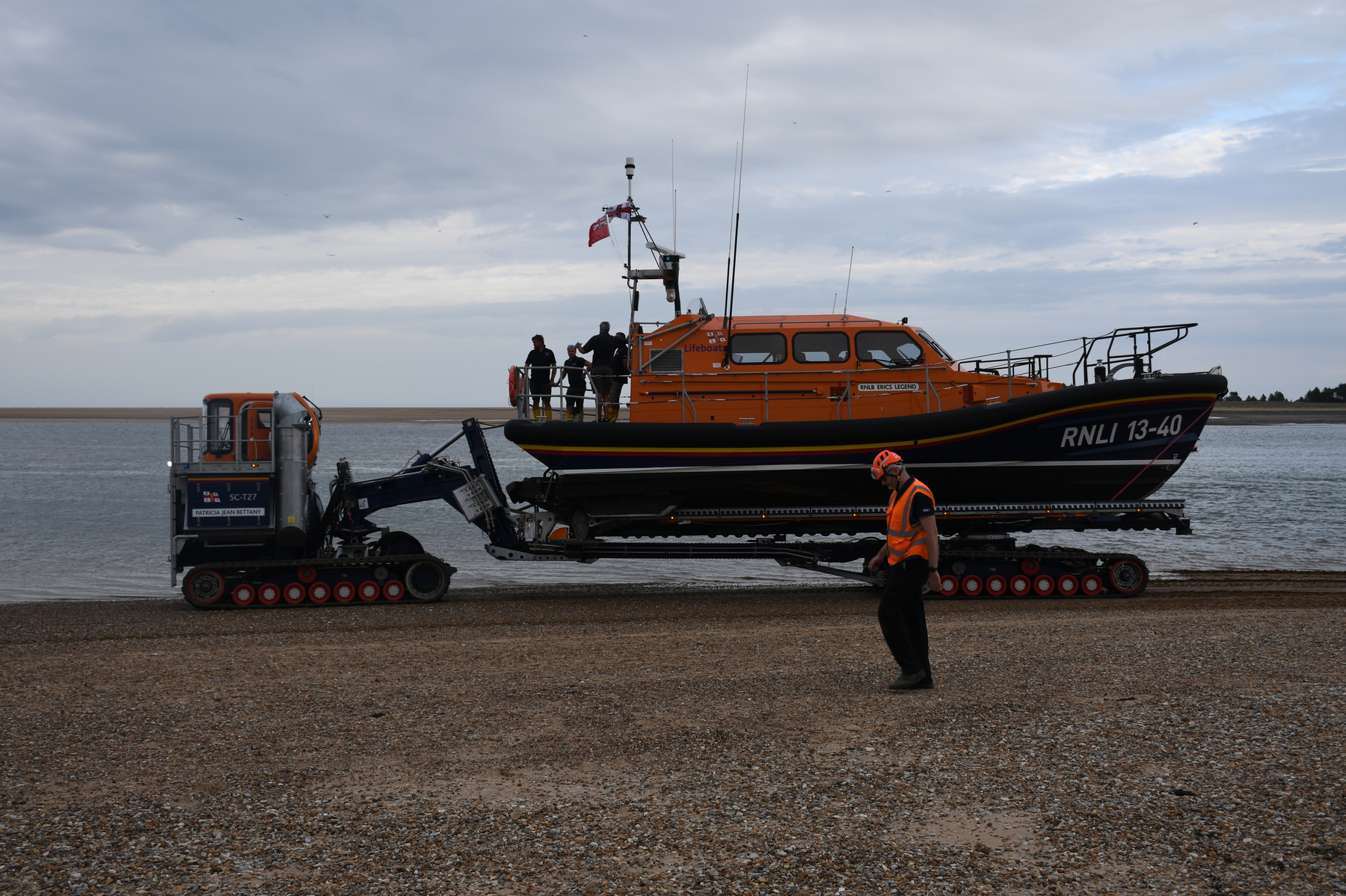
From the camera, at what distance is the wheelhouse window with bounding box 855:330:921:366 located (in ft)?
34.2

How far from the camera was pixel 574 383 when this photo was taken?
10.7 m

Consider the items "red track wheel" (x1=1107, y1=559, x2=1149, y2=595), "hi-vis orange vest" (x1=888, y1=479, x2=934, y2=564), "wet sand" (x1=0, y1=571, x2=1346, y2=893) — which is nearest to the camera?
"wet sand" (x1=0, y1=571, x2=1346, y2=893)

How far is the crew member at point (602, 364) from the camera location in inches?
413

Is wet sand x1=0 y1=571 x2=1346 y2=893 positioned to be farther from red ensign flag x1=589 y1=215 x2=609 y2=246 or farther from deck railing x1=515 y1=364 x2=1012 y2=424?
red ensign flag x1=589 y1=215 x2=609 y2=246

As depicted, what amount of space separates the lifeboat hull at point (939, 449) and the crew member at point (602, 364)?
0.54 meters

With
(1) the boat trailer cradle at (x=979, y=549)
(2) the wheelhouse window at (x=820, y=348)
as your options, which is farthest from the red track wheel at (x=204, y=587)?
(2) the wheelhouse window at (x=820, y=348)

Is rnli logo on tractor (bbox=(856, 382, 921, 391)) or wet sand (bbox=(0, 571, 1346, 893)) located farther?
rnli logo on tractor (bbox=(856, 382, 921, 391))

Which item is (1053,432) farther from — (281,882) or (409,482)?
(281,882)

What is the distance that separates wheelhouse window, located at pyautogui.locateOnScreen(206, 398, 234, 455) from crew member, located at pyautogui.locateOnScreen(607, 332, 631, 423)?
12.9 feet

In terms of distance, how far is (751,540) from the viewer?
10758mm

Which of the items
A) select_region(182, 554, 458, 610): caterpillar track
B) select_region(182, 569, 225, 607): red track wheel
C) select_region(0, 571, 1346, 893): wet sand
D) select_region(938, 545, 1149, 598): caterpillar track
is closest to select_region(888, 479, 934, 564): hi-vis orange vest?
select_region(0, 571, 1346, 893): wet sand

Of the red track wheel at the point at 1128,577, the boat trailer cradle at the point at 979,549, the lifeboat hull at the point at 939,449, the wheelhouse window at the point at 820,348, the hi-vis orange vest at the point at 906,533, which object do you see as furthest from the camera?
the wheelhouse window at the point at 820,348

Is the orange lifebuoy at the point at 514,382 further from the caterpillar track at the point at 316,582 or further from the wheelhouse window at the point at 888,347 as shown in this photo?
the wheelhouse window at the point at 888,347

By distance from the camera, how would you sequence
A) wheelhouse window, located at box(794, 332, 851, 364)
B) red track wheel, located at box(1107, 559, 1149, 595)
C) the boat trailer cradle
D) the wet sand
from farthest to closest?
wheelhouse window, located at box(794, 332, 851, 364)
red track wheel, located at box(1107, 559, 1149, 595)
the boat trailer cradle
the wet sand
